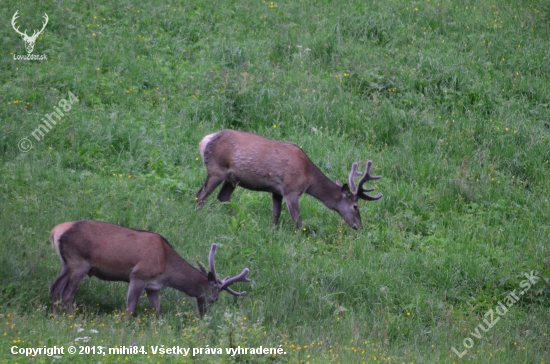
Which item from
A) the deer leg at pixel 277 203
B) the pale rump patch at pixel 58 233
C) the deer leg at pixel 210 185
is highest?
the pale rump patch at pixel 58 233

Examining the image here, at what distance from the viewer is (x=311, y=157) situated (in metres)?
12.8

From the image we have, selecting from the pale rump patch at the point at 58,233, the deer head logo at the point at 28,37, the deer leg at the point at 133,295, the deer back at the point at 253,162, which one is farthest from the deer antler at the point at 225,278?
the deer head logo at the point at 28,37

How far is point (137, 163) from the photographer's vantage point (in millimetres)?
11789

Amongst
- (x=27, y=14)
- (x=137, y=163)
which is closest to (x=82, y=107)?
(x=137, y=163)

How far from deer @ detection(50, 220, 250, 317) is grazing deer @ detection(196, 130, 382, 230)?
2516 mm

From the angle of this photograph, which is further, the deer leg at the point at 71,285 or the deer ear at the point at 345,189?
the deer ear at the point at 345,189

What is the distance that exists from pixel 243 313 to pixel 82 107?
5.91 metres

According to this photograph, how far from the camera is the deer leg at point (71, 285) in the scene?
7918 millimetres

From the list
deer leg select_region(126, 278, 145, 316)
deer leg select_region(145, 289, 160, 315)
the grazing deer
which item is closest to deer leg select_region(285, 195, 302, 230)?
the grazing deer

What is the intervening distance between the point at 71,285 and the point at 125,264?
576mm

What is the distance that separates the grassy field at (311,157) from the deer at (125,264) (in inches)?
10.4

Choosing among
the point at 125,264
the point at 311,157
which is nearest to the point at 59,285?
the point at 125,264

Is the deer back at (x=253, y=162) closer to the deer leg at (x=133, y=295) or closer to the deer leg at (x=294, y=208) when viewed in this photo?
the deer leg at (x=294, y=208)

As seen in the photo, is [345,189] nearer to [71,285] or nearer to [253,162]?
[253,162]
